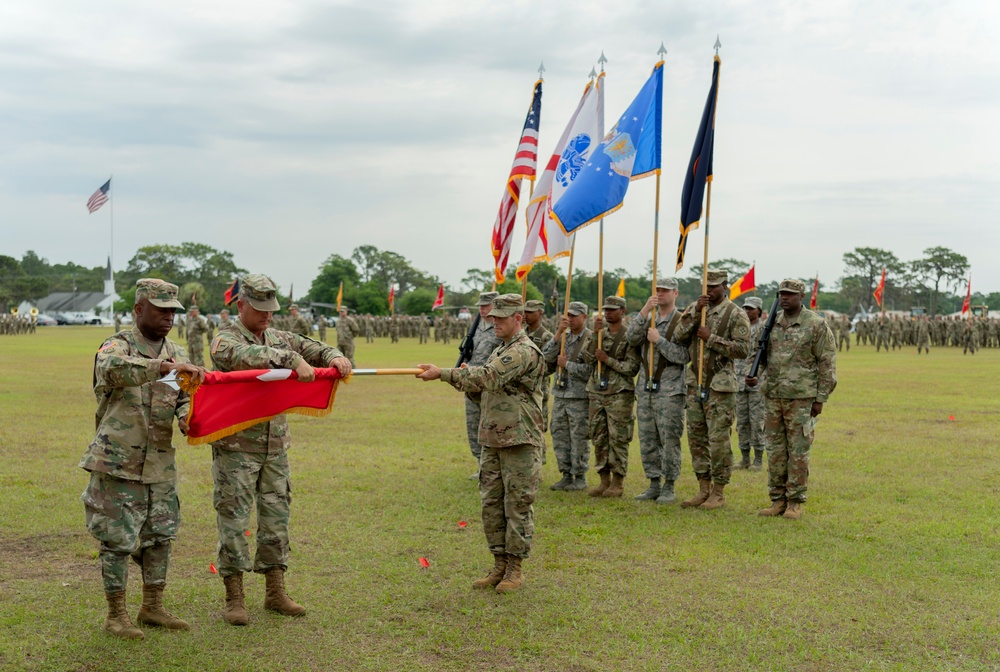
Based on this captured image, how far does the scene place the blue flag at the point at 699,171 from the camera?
9.34 m


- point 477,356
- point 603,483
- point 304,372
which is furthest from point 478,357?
point 304,372

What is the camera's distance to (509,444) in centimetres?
630

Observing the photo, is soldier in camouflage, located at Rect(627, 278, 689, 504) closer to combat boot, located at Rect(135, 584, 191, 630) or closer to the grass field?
the grass field

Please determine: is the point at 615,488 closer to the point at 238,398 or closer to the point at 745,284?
the point at 238,398

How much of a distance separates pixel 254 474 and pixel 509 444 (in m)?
1.74

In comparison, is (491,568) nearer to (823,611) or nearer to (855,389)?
(823,611)

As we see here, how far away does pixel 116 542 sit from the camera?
17.1ft

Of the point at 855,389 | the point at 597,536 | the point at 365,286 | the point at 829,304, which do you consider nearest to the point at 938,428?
the point at 855,389

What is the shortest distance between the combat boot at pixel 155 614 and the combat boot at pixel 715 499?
5.21 metres

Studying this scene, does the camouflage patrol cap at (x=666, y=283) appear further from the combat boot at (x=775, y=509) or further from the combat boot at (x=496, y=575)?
the combat boot at (x=496, y=575)

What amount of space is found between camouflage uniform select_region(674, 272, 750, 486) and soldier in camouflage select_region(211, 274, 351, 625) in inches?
172

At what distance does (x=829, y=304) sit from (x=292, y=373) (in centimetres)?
11768

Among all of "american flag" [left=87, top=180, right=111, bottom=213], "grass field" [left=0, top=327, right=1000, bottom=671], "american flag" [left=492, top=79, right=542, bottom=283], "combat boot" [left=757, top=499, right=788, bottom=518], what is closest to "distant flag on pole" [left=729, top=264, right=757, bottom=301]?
"grass field" [left=0, top=327, right=1000, bottom=671]

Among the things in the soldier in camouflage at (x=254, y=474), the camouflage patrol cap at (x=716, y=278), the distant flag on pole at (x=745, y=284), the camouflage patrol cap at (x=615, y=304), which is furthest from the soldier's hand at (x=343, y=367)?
the distant flag on pole at (x=745, y=284)
